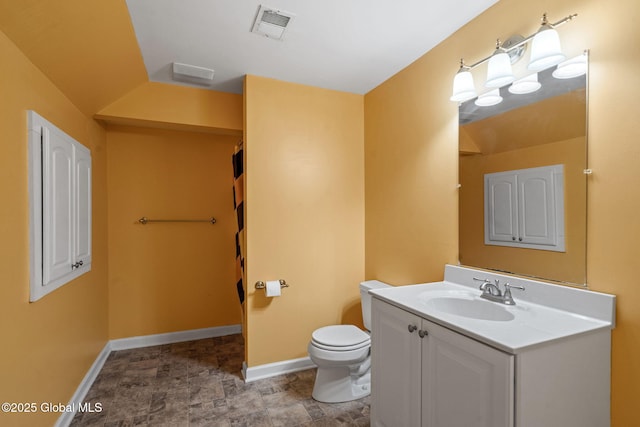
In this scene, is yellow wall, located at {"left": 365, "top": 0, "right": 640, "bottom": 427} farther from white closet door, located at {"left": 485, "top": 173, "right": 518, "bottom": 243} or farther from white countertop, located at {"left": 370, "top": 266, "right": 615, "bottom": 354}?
white closet door, located at {"left": 485, "top": 173, "right": 518, "bottom": 243}

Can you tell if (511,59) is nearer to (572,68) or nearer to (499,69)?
(499,69)

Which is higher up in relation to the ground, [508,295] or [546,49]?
[546,49]

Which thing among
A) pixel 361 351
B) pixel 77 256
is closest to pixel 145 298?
pixel 77 256

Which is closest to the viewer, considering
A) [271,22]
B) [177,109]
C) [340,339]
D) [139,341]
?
[271,22]

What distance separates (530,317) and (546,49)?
3.77 feet

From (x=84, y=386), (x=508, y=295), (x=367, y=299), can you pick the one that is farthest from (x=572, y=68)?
(x=84, y=386)

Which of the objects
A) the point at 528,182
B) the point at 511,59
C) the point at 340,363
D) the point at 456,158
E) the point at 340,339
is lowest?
the point at 340,363

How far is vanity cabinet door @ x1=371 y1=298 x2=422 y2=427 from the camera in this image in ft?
4.66

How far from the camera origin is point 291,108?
2588 mm

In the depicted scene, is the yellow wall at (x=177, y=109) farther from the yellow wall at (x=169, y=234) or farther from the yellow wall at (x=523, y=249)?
the yellow wall at (x=523, y=249)

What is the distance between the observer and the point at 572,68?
1.34 metres

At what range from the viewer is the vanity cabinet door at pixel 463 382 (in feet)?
3.37

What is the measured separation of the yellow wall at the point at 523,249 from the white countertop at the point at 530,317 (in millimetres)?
81

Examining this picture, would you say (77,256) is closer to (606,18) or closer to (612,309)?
(612,309)
